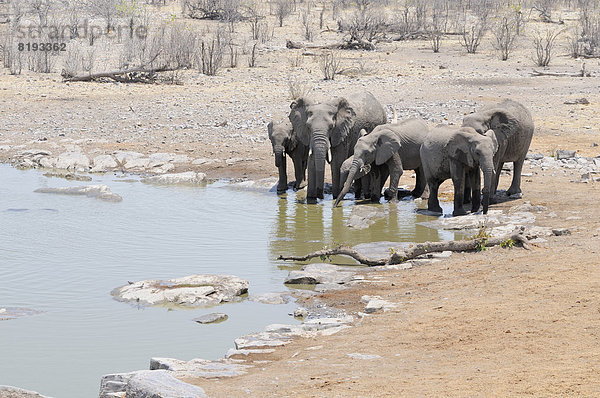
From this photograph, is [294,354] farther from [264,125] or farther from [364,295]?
[264,125]

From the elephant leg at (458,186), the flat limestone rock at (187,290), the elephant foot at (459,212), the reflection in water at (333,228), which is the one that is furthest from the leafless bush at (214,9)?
the flat limestone rock at (187,290)

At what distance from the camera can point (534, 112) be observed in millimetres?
21391

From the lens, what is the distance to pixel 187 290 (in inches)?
350

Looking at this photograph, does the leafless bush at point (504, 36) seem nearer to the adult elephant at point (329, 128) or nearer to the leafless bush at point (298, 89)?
the leafless bush at point (298, 89)

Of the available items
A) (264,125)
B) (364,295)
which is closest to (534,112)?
(264,125)

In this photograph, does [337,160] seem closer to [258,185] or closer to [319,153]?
[319,153]

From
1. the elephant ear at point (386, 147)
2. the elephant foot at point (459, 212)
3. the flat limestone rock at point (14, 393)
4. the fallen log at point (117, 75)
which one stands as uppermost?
the fallen log at point (117, 75)

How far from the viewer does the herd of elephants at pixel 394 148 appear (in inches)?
507

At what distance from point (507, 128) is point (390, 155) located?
1.82 meters

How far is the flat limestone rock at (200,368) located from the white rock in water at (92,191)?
870cm

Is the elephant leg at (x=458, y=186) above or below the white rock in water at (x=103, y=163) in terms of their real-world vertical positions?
above

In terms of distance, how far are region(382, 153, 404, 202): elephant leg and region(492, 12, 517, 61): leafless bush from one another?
672 inches

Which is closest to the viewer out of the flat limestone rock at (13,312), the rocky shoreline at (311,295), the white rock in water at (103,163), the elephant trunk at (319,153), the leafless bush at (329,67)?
the rocky shoreline at (311,295)

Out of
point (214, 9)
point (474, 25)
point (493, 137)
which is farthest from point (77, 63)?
point (493, 137)
